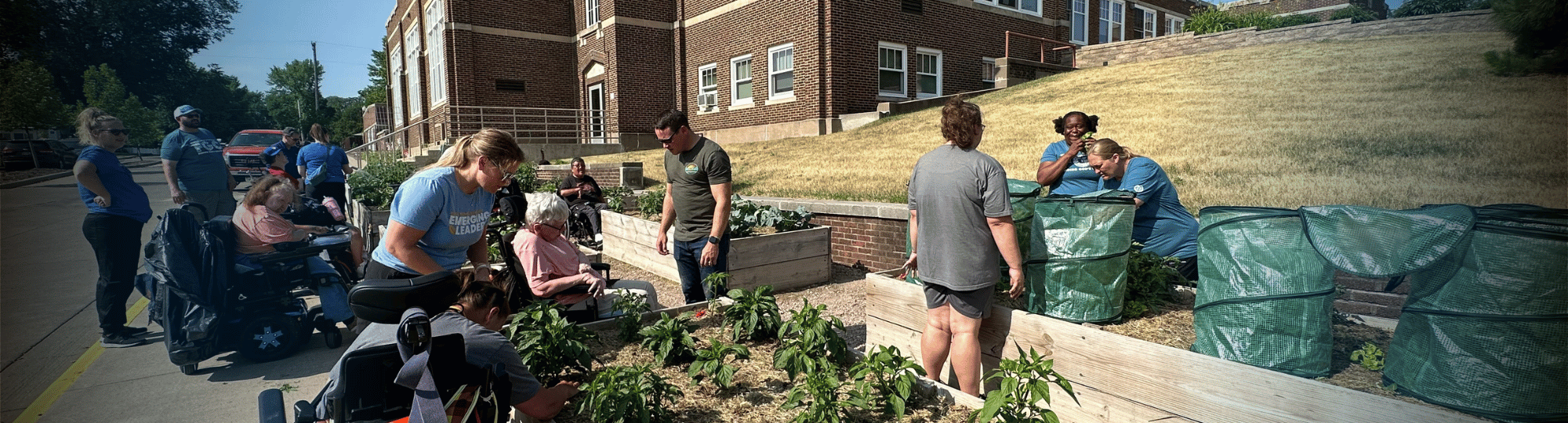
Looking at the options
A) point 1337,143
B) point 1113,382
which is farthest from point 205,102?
point 1337,143

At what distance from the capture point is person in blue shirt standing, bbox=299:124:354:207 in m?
9.34

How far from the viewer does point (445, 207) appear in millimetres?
3264

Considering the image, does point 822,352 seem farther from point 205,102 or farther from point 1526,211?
point 205,102

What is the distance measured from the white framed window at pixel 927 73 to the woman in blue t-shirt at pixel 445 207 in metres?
17.0

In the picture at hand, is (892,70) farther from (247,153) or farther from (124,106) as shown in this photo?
(124,106)

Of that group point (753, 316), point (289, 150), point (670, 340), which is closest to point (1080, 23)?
point (289, 150)

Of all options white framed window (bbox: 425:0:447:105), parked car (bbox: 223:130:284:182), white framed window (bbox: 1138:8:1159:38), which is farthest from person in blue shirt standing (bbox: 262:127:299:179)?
white framed window (bbox: 1138:8:1159:38)

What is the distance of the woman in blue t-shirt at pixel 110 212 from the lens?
13.8 ft

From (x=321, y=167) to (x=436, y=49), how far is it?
1812 centimetres

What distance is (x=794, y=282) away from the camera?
7055mm

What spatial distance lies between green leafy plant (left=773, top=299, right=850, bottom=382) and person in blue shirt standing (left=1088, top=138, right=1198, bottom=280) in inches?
83.0

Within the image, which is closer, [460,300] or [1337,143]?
[460,300]

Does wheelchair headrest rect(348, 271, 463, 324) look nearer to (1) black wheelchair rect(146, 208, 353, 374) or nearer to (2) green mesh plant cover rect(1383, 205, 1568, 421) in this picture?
(2) green mesh plant cover rect(1383, 205, 1568, 421)

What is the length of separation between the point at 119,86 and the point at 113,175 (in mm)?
Answer: 692
